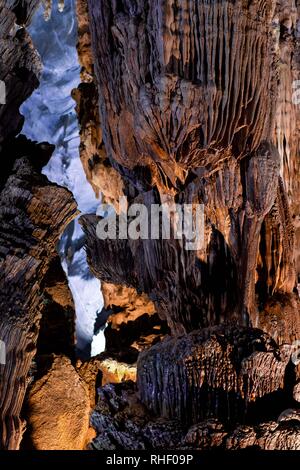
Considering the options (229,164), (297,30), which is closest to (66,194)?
(229,164)

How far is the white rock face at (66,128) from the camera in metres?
12.6

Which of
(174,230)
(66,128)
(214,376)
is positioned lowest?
(214,376)

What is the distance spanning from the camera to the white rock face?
41.4 feet

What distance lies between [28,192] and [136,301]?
11.1 feet
